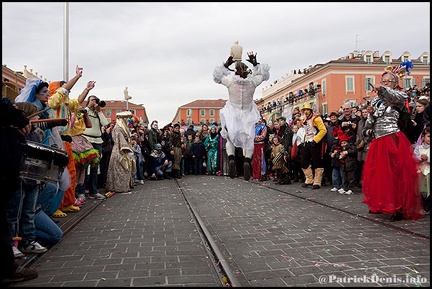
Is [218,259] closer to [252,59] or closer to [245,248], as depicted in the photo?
[245,248]

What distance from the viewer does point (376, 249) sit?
171 inches

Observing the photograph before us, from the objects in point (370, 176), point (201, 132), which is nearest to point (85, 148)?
point (370, 176)

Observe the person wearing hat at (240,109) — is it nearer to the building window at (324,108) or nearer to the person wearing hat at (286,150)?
the person wearing hat at (286,150)

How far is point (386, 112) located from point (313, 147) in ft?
14.2

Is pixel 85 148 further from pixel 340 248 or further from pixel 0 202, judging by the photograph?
pixel 340 248

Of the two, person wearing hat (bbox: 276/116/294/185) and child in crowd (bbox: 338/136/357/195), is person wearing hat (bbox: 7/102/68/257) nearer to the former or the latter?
child in crowd (bbox: 338/136/357/195)

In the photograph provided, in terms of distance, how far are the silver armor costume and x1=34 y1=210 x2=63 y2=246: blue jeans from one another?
5082 millimetres

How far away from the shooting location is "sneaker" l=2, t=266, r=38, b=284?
344 centimetres

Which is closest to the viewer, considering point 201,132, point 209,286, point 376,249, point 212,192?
point 209,286

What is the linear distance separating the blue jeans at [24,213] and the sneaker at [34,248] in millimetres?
58

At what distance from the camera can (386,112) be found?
6176 millimetres

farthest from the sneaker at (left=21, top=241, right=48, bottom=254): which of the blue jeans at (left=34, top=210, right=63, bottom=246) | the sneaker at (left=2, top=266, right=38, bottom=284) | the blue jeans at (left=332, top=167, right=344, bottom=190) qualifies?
the blue jeans at (left=332, top=167, right=344, bottom=190)

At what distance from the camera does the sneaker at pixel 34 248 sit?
4.39m

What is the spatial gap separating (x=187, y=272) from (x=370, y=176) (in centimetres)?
387
